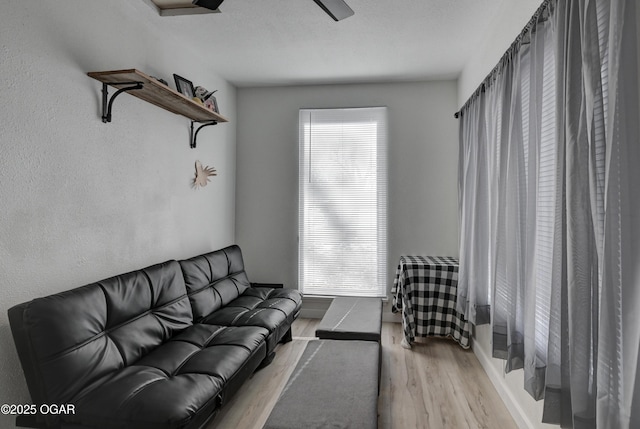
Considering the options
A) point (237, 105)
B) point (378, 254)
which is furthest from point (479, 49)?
point (237, 105)

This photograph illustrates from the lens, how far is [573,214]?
1.27 metres

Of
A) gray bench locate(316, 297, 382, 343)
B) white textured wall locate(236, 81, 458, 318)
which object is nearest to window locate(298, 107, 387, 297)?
white textured wall locate(236, 81, 458, 318)

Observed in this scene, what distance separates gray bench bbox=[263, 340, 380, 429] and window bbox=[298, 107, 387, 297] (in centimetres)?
181

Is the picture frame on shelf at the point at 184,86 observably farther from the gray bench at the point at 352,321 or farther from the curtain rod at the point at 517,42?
the curtain rod at the point at 517,42

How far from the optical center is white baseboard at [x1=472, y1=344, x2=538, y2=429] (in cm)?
207

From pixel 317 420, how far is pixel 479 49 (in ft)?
10.0

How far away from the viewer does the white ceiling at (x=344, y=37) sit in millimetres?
2533

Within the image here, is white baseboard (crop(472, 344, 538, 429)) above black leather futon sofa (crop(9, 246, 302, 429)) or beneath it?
beneath

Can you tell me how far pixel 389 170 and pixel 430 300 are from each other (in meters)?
1.48

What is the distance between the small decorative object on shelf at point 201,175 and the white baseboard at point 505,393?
2.89 metres

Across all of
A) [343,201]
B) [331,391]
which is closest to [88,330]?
[331,391]

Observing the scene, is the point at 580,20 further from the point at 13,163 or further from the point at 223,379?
the point at 13,163

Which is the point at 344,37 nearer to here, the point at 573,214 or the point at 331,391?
the point at 573,214

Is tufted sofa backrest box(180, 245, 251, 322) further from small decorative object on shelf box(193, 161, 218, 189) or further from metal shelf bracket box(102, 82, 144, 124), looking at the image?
metal shelf bracket box(102, 82, 144, 124)
